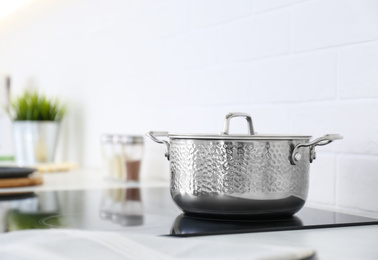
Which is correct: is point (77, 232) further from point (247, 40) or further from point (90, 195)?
point (247, 40)

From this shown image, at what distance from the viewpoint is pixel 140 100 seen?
1846 millimetres

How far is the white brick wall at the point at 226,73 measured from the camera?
1.08 m

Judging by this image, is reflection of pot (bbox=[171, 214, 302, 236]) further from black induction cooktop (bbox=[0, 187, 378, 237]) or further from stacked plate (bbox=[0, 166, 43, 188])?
stacked plate (bbox=[0, 166, 43, 188])

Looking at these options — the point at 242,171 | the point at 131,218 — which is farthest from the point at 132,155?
the point at 242,171

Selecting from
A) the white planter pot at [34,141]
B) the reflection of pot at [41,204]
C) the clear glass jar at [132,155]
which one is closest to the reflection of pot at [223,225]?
the reflection of pot at [41,204]

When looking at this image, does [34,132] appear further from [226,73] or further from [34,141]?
[226,73]

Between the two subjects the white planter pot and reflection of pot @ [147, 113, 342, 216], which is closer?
reflection of pot @ [147, 113, 342, 216]

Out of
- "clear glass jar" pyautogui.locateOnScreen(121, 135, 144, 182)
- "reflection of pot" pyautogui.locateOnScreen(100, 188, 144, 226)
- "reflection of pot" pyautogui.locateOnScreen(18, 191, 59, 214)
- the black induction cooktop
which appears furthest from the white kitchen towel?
"clear glass jar" pyautogui.locateOnScreen(121, 135, 144, 182)

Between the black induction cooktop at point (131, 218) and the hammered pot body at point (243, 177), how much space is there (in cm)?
3

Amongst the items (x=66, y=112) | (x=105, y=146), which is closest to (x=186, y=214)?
(x=105, y=146)

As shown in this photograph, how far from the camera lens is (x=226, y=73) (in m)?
1.45

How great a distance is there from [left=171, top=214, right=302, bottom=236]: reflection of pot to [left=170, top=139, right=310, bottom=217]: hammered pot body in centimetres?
1

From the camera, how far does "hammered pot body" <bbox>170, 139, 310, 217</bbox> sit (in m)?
0.87

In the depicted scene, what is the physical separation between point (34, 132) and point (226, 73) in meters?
1.05
